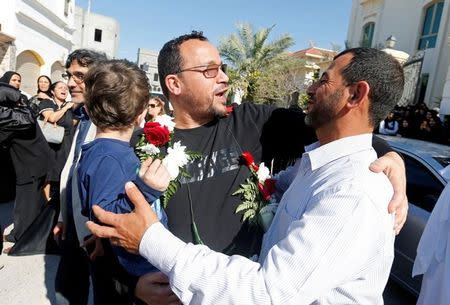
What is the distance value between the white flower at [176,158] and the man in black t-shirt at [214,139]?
0.31 feet

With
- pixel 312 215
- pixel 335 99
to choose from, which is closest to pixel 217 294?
pixel 312 215

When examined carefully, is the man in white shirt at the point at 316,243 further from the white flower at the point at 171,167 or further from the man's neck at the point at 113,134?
the man's neck at the point at 113,134

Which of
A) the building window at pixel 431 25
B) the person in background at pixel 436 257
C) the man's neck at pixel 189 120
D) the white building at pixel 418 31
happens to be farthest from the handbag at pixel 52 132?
the building window at pixel 431 25

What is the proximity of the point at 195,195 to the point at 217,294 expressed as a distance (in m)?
0.76

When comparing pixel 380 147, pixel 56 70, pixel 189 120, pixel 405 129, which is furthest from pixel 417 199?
pixel 56 70

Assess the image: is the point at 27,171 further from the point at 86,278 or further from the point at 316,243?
the point at 316,243

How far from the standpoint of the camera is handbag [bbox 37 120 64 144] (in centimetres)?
442

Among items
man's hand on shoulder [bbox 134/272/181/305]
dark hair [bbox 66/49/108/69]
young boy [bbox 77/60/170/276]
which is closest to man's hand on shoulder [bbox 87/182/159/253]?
young boy [bbox 77/60/170/276]

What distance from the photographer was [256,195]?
5.89 feet

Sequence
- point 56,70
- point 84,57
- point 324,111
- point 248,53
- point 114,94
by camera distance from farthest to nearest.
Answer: point 248,53, point 56,70, point 84,57, point 114,94, point 324,111

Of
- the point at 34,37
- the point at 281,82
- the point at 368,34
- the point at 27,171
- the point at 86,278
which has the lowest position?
the point at 86,278

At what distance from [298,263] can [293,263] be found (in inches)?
0.5

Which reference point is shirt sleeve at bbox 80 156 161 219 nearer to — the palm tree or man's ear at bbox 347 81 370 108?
man's ear at bbox 347 81 370 108

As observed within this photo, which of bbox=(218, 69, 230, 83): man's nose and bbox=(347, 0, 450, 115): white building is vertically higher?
bbox=(347, 0, 450, 115): white building
